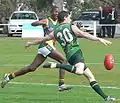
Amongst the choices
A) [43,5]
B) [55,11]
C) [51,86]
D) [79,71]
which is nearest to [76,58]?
Result: [79,71]

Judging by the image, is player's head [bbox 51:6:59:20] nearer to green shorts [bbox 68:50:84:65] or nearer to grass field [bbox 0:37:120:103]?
grass field [bbox 0:37:120:103]

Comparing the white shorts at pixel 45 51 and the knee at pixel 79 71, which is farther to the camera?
the white shorts at pixel 45 51

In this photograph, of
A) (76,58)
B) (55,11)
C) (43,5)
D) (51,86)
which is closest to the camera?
(76,58)

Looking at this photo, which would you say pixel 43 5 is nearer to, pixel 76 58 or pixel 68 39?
pixel 68 39

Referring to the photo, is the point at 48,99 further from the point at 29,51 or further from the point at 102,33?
the point at 102,33

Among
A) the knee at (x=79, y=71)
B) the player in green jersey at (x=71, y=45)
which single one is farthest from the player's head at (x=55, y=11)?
the knee at (x=79, y=71)

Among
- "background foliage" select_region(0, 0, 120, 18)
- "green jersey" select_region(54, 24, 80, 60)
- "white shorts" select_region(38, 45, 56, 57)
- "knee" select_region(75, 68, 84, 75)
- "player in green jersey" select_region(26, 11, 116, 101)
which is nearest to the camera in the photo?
"knee" select_region(75, 68, 84, 75)

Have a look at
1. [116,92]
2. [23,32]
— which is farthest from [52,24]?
[23,32]

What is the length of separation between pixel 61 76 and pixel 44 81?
2294 millimetres

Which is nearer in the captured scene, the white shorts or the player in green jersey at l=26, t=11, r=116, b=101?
the player in green jersey at l=26, t=11, r=116, b=101

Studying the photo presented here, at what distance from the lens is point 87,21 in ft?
136

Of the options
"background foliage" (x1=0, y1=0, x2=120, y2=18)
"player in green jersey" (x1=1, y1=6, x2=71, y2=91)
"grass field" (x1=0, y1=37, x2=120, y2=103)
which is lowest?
"background foliage" (x1=0, y1=0, x2=120, y2=18)

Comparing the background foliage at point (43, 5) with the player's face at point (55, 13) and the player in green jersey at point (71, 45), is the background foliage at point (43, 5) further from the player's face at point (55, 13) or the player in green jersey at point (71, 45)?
the player in green jersey at point (71, 45)

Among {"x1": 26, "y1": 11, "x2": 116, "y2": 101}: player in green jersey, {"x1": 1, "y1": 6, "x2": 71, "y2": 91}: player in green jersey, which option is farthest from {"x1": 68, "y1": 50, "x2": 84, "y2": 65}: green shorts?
{"x1": 1, "y1": 6, "x2": 71, "y2": 91}: player in green jersey
